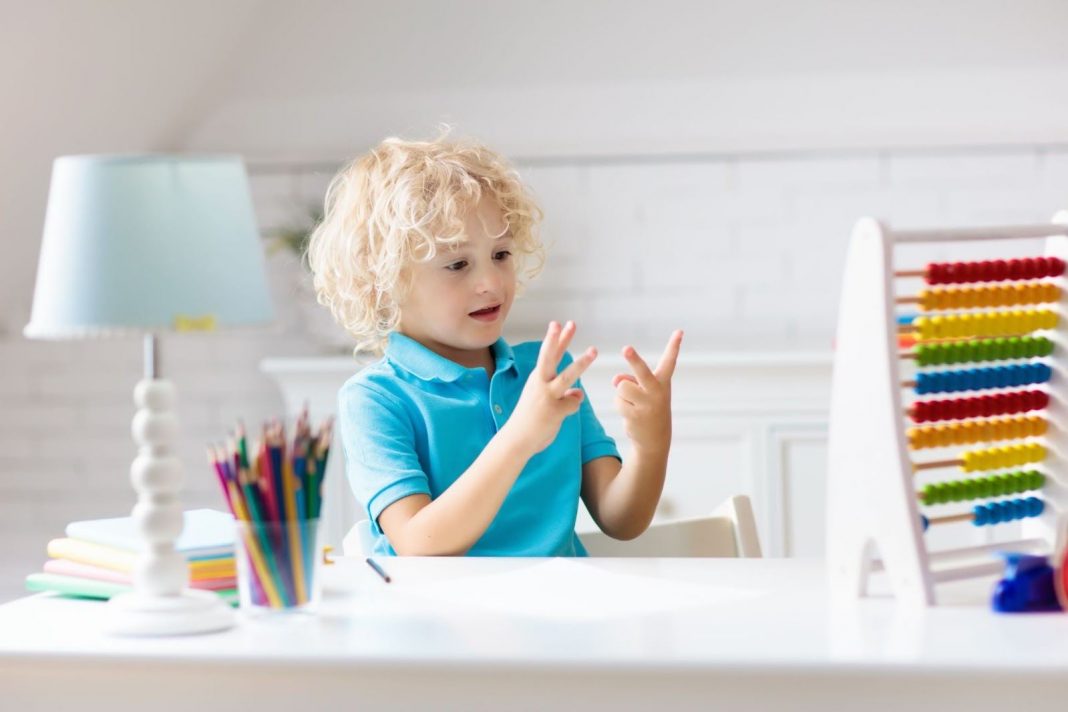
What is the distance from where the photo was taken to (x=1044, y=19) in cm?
379

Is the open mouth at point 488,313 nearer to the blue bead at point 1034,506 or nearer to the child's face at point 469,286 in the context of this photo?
the child's face at point 469,286

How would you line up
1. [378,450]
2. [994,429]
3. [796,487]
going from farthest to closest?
[796,487]
[378,450]
[994,429]

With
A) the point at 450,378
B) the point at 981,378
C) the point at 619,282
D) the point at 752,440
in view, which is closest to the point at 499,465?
the point at 450,378

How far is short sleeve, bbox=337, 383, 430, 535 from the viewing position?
1.87m

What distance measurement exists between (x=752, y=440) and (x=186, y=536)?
6.87ft

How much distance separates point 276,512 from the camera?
1322 mm

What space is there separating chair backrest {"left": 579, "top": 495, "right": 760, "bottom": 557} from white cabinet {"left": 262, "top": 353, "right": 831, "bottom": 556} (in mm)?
1331

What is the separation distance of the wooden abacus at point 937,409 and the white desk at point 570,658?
63mm

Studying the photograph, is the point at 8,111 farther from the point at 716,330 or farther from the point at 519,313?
the point at 716,330

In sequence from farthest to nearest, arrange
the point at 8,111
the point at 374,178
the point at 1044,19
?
the point at 1044,19 → the point at 8,111 → the point at 374,178

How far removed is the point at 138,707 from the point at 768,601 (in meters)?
0.59

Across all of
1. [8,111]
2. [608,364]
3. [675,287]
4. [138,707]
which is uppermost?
[8,111]

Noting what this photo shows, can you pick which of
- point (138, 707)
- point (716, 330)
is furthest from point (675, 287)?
point (138, 707)

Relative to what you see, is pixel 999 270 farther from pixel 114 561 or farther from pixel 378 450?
pixel 114 561
